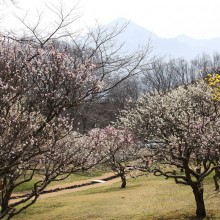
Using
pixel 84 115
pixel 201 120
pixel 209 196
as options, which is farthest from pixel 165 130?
pixel 84 115

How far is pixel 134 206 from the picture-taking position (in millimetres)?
21844

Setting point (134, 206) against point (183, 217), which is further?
point (134, 206)

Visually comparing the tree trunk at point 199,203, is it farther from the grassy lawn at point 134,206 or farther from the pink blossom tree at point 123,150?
the pink blossom tree at point 123,150

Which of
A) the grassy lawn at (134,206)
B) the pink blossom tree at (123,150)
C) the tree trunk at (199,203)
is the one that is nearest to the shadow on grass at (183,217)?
the grassy lawn at (134,206)

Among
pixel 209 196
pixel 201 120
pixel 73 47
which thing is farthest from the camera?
pixel 209 196

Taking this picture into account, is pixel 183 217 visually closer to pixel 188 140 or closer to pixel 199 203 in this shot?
pixel 199 203

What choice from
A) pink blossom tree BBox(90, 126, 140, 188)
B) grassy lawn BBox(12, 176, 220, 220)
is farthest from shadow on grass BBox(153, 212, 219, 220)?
pink blossom tree BBox(90, 126, 140, 188)

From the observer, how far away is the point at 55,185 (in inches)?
1474

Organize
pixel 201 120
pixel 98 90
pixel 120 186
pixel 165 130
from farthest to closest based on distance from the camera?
pixel 120 186 < pixel 165 130 < pixel 201 120 < pixel 98 90

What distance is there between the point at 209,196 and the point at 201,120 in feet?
21.4

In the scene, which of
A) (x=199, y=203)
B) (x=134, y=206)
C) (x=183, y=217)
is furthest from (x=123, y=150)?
(x=199, y=203)

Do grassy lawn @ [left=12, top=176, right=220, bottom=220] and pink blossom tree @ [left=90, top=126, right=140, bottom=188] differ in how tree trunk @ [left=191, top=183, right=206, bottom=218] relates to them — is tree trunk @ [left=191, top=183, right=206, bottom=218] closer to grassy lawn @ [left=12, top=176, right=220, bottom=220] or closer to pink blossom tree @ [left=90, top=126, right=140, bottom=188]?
grassy lawn @ [left=12, top=176, right=220, bottom=220]

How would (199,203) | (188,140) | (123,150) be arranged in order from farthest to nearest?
1. (123,150)
2. (199,203)
3. (188,140)

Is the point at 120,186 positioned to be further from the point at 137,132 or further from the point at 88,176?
the point at 137,132
